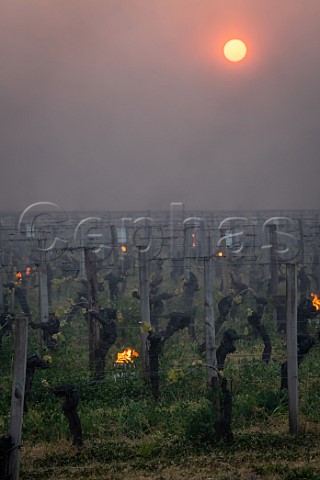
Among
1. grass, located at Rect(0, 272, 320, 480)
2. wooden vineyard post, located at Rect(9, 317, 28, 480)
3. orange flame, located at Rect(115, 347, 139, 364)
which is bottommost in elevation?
grass, located at Rect(0, 272, 320, 480)

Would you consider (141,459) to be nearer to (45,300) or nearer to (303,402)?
(303,402)

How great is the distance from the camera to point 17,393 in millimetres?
9109

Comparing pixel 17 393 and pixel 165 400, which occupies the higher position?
pixel 17 393

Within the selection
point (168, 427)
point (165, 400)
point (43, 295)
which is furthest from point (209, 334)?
point (43, 295)

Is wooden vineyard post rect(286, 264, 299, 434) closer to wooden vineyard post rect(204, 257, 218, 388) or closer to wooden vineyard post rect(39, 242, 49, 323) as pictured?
wooden vineyard post rect(204, 257, 218, 388)

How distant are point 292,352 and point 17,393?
17.6 ft

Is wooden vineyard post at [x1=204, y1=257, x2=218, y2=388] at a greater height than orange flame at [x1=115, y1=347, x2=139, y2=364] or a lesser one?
greater

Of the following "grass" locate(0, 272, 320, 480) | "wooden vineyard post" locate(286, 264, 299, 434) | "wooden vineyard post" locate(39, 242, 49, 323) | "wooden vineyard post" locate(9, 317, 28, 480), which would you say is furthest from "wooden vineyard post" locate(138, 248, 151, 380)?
"wooden vineyard post" locate(9, 317, 28, 480)

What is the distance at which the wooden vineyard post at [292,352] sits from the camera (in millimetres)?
11659

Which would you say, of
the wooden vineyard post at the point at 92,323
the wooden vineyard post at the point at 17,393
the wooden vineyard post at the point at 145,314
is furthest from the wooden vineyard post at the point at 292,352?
the wooden vineyard post at the point at 92,323

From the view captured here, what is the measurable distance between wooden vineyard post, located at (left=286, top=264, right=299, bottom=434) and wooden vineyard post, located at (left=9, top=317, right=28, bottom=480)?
5.22 m

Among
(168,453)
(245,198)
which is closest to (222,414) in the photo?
(168,453)

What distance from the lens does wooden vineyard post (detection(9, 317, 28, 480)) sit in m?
9.01

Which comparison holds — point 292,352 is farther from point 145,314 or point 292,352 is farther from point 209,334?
point 145,314
